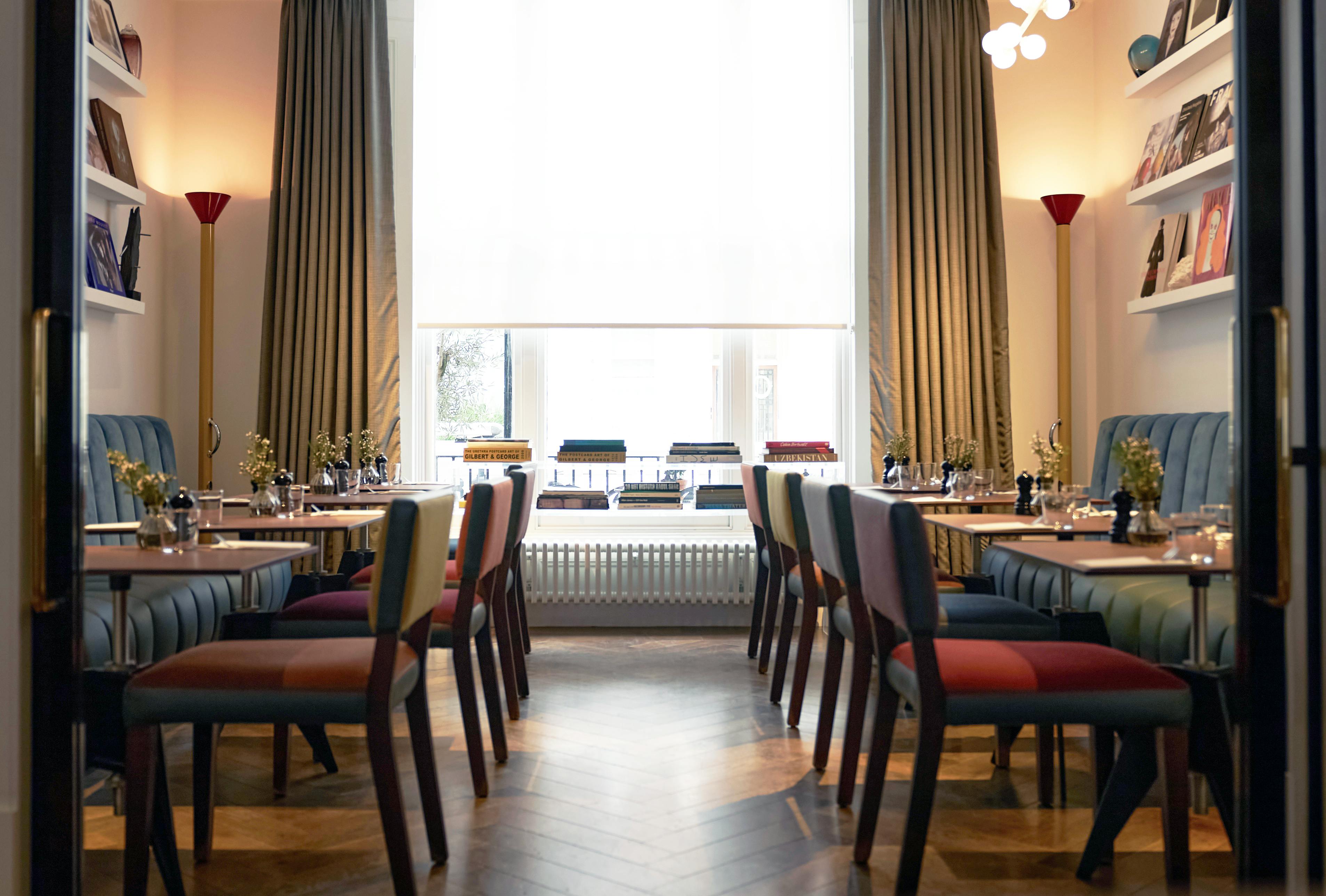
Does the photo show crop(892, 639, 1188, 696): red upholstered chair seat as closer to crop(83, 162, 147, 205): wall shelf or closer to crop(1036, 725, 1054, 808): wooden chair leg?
crop(1036, 725, 1054, 808): wooden chair leg

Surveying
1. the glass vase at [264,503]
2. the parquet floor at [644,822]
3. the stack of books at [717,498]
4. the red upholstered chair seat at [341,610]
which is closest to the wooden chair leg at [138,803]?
the parquet floor at [644,822]

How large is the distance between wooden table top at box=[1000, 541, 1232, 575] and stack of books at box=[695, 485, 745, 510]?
299 cm

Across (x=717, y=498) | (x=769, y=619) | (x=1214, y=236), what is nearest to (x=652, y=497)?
(x=717, y=498)

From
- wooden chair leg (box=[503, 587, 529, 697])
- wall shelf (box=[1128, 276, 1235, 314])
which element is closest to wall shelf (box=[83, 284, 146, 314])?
wooden chair leg (box=[503, 587, 529, 697])

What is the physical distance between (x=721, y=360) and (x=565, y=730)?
2.79 metres

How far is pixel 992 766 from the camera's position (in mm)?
3041

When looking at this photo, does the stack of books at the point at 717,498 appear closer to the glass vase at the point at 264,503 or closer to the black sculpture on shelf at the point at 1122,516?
the glass vase at the point at 264,503

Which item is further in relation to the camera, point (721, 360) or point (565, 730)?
point (721, 360)

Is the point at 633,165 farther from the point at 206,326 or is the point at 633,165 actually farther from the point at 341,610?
the point at 341,610

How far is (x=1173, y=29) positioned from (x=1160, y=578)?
2.70m

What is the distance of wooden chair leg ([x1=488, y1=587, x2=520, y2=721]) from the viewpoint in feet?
11.4

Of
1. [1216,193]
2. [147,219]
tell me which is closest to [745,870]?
[1216,193]

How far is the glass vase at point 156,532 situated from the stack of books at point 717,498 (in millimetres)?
3345

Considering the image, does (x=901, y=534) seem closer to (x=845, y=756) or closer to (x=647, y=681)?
(x=845, y=756)
